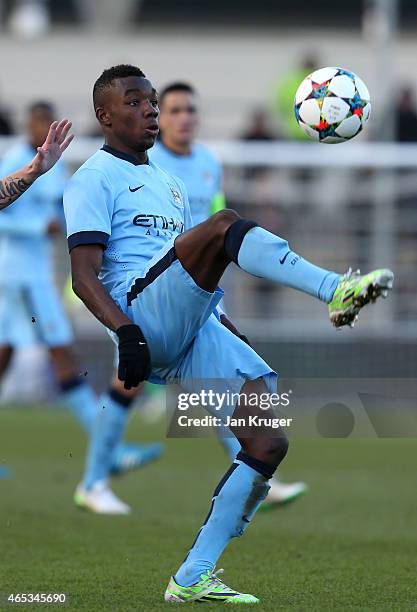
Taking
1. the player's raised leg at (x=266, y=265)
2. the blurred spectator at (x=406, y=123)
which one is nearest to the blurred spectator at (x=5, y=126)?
the blurred spectator at (x=406, y=123)

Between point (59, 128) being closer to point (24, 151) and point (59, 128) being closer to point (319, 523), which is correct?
point (319, 523)

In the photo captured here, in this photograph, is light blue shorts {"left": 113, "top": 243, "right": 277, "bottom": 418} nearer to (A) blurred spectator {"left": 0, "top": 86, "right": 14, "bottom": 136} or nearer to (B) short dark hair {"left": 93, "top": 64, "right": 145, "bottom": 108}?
(B) short dark hair {"left": 93, "top": 64, "right": 145, "bottom": 108}

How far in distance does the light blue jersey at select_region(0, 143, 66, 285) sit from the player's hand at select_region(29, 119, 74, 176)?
Answer: 4.62m

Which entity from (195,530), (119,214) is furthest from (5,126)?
(119,214)

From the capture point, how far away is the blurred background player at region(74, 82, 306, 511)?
335 inches

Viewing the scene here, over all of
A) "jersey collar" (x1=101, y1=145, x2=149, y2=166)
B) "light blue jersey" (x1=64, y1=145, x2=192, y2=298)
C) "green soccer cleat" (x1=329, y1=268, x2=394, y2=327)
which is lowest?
"green soccer cleat" (x1=329, y1=268, x2=394, y2=327)

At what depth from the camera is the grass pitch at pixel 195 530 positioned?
5.65 m

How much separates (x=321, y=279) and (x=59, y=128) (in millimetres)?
1493

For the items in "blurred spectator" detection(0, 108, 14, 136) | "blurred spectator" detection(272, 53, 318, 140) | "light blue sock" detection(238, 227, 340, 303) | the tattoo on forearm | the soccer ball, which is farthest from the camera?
"blurred spectator" detection(272, 53, 318, 140)

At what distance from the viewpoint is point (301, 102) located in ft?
20.0

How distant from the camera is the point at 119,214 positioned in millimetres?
5527

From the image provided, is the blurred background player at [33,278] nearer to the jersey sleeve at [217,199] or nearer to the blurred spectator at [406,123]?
the jersey sleeve at [217,199]

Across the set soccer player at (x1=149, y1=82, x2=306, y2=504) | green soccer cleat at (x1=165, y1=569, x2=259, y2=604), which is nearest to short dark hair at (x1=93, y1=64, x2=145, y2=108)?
green soccer cleat at (x1=165, y1=569, x2=259, y2=604)

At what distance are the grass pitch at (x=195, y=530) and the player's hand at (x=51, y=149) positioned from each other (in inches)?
59.9
